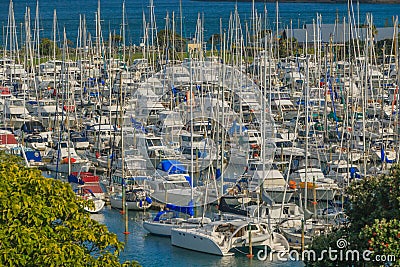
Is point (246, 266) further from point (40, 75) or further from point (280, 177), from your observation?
point (40, 75)

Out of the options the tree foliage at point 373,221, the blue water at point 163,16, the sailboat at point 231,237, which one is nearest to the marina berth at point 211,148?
the sailboat at point 231,237

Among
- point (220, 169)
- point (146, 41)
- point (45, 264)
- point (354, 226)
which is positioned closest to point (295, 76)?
point (146, 41)

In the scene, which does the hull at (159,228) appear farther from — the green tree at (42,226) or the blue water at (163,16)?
the blue water at (163,16)

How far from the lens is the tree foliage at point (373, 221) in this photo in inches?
694

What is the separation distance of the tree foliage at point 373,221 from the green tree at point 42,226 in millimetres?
4211

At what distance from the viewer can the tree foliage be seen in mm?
17625

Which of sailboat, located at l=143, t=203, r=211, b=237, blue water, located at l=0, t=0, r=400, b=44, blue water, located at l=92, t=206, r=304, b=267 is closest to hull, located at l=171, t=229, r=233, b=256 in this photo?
blue water, located at l=92, t=206, r=304, b=267

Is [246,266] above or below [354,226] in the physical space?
below

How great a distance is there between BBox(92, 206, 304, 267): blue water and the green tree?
524 inches

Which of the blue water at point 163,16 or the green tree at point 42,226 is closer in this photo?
the green tree at point 42,226

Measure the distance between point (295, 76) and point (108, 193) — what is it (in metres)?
27.1

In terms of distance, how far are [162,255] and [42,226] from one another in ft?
49.3

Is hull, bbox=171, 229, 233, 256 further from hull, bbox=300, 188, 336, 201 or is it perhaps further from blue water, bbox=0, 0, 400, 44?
blue water, bbox=0, 0, 400, 44

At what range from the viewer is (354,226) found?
19844 millimetres
